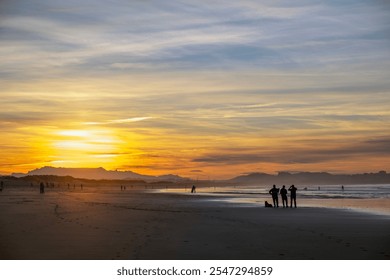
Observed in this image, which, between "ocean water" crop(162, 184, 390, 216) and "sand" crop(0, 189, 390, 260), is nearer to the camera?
"sand" crop(0, 189, 390, 260)

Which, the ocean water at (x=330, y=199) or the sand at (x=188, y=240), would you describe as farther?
the ocean water at (x=330, y=199)

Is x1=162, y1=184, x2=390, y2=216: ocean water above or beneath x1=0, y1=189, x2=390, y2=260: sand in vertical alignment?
above

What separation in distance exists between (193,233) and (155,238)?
228cm

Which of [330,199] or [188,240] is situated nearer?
[188,240]

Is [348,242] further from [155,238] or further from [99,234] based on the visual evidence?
[99,234]

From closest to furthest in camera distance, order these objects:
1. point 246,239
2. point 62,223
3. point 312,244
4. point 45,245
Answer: point 45,245
point 312,244
point 246,239
point 62,223

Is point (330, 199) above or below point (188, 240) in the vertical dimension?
above

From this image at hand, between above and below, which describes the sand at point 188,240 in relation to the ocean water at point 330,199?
below
